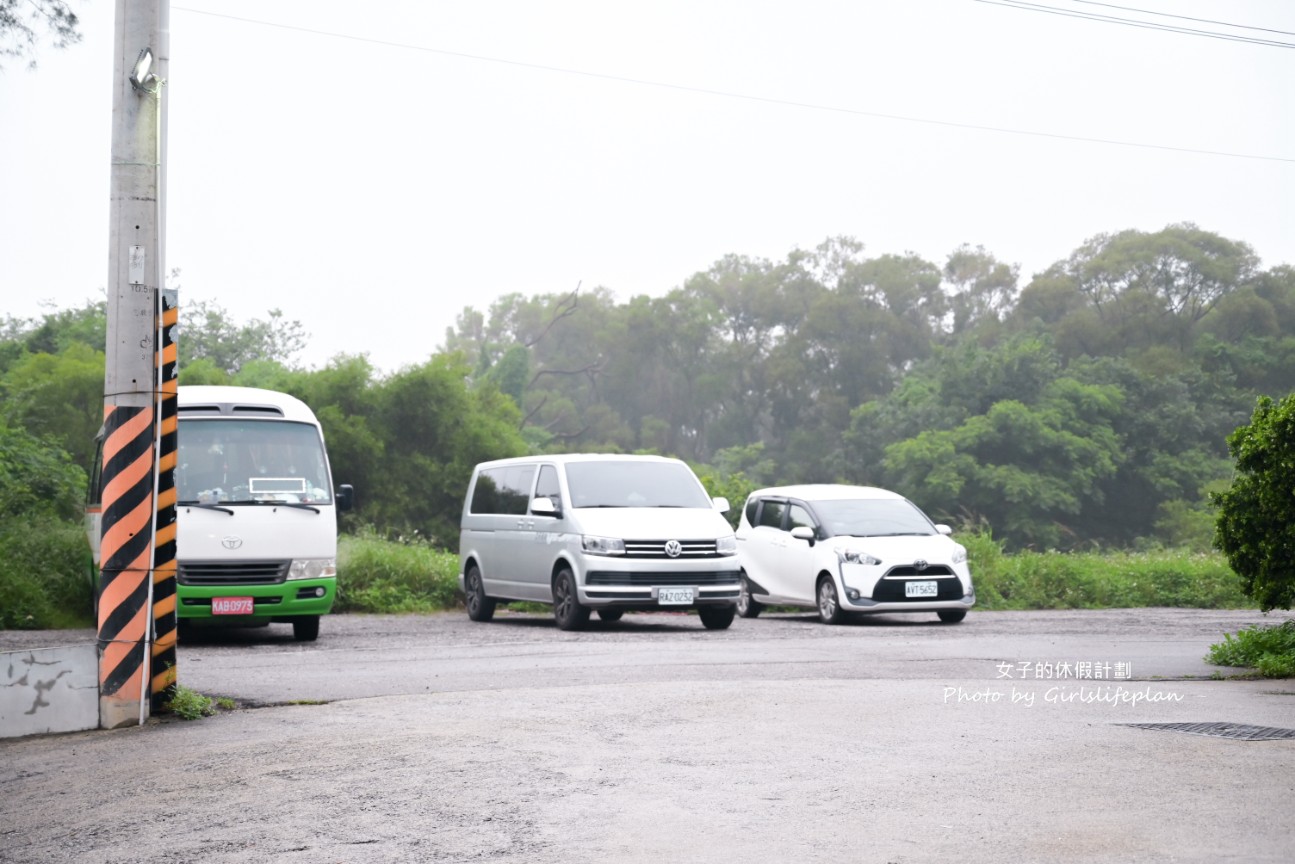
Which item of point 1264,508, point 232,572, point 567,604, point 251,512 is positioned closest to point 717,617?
point 567,604

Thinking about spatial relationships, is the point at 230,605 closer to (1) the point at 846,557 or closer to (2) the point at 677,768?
(1) the point at 846,557

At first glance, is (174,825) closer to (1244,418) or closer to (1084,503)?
(1084,503)

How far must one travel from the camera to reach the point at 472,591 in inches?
797

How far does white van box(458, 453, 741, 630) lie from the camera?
1692cm

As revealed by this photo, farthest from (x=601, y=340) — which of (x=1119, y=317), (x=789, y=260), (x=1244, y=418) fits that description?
(x=1244, y=418)

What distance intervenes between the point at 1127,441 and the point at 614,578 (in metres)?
54.1

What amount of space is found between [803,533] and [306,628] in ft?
22.2

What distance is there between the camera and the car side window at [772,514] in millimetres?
20688

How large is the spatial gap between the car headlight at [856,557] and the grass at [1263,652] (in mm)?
6209

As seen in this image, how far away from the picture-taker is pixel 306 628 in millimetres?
16219

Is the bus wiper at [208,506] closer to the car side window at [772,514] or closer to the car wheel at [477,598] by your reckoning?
the car wheel at [477,598]

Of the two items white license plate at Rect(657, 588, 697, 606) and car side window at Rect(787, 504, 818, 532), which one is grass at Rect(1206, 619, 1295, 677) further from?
car side window at Rect(787, 504, 818, 532)

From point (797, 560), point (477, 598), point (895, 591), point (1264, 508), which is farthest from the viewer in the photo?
point (477, 598)

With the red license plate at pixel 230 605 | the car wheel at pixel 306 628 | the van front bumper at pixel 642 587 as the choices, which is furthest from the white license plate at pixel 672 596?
the red license plate at pixel 230 605
